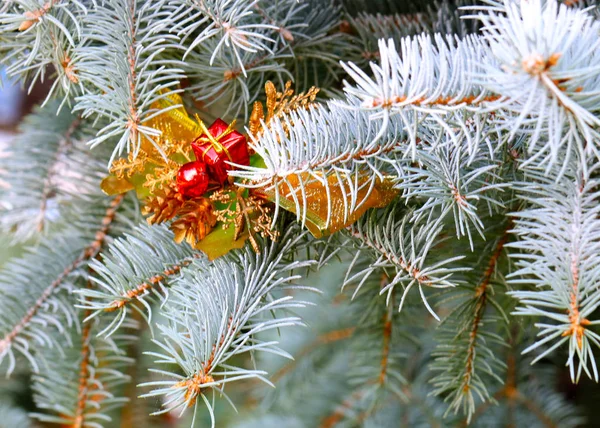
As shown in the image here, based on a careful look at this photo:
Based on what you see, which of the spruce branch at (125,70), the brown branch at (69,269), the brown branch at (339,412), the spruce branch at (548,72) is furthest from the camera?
the brown branch at (339,412)

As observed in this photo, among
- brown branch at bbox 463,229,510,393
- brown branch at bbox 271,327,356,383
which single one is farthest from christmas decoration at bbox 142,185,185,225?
brown branch at bbox 271,327,356,383

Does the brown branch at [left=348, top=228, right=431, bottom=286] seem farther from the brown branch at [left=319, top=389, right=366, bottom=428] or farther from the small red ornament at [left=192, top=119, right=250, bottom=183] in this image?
the brown branch at [left=319, top=389, right=366, bottom=428]

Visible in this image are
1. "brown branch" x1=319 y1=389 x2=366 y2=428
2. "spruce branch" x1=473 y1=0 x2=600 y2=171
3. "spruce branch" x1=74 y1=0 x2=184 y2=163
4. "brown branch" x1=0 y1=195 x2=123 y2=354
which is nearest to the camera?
"spruce branch" x1=473 y1=0 x2=600 y2=171

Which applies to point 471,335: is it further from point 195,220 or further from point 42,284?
point 42,284

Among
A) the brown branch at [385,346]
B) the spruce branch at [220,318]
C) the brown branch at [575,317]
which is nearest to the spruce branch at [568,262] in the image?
the brown branch at [575,317]

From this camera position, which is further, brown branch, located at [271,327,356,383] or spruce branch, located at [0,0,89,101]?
brown branch, located at [271,327,356,383]

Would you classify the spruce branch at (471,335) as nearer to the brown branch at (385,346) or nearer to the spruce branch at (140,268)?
the brown branch at (385,346)

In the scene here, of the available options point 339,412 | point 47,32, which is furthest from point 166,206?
point 339,412

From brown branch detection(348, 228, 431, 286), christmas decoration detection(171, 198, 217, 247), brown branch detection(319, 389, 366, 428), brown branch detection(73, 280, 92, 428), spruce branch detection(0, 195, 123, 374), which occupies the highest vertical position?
brown branch detection(348, 228, 431, 286)

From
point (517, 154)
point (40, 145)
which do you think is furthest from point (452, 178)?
point (40, 145)
